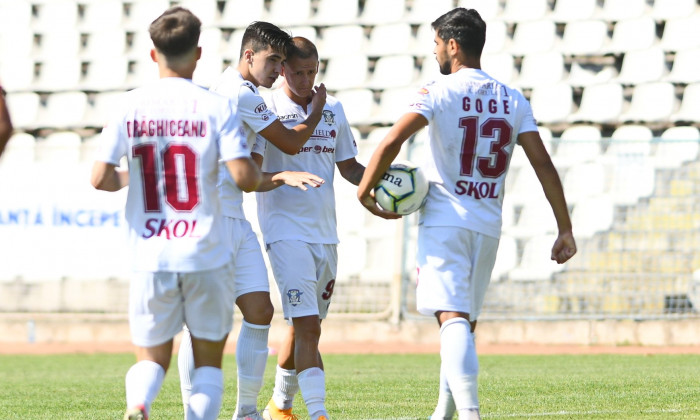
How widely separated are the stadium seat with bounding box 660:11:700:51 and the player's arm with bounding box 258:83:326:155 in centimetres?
938

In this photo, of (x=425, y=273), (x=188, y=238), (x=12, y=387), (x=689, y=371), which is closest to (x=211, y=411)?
(x=188, y=238)

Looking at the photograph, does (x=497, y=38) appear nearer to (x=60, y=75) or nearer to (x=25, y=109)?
(x=60, y=75)

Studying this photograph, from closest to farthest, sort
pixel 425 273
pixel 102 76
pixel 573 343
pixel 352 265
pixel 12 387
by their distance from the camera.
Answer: pixel 425 273 → pixel 12 387 → pixel 573 343 → pixel 352 265 → pixel 102 76

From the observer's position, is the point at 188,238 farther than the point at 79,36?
No

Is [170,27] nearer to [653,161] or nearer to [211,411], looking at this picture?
[211,411]

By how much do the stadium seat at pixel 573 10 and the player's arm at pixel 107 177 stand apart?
11440 millimetres

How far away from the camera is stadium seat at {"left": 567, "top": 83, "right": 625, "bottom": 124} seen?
1391 cm

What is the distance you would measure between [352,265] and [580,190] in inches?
111

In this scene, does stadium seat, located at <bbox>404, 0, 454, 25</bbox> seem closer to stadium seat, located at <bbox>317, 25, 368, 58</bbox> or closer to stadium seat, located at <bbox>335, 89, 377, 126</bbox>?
stadium seat, located at <bbox>317, 25, 368, 58</bbox>

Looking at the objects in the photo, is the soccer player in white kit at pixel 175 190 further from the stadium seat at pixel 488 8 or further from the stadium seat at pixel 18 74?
the stadium seat at pixel 18 74

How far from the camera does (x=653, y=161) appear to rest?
12.3 metres

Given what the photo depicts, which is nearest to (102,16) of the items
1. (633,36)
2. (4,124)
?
(633,36)

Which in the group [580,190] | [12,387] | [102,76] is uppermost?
[102,76]

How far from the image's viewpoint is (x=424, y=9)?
16.0m
